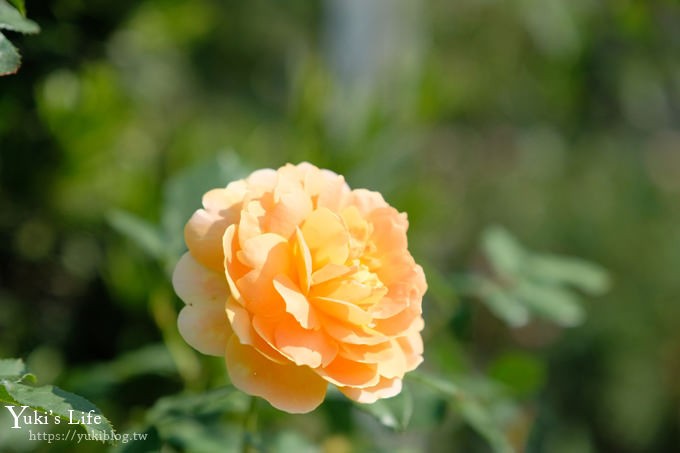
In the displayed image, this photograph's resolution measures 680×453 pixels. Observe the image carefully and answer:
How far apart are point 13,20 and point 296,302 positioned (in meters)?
0.26

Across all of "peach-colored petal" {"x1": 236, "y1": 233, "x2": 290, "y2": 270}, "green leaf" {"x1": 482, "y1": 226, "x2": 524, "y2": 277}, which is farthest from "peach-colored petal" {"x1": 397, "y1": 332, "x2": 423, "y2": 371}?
"green leaf" {"x1": 482, "y1": 226, "x2": 524, "y2": 277}

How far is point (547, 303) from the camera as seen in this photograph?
806 millimetres

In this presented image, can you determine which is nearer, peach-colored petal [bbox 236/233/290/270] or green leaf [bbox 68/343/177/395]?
peach-colored petal [bbox 236/233/290/270]

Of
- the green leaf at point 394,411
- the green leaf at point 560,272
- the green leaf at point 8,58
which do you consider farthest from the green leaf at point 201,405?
the green leaf at point 560,272

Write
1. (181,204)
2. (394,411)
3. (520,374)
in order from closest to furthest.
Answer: (394,411), (181,204), (520,374)

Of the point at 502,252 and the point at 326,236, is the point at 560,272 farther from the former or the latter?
the point at 326,236

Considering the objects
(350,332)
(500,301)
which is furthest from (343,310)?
(500,301)

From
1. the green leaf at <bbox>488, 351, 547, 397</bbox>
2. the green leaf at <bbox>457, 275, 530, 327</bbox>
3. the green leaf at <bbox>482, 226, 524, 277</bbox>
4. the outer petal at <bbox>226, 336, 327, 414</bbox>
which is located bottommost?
the outer petal at <bbox>226, 336, 327, 414</bbox>

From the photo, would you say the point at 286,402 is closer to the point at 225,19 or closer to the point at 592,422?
the point at 592,422

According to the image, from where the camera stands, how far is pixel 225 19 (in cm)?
379

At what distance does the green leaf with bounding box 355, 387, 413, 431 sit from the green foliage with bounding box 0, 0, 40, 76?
331 millimetres

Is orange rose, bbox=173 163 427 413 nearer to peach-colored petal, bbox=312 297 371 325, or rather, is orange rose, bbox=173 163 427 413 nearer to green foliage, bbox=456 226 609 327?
peach-colored petal, bbox=312 297 371 325

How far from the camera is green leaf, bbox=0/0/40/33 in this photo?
50 cm

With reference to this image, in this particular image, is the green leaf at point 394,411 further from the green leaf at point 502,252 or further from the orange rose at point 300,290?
the green leaf at point 502,252
